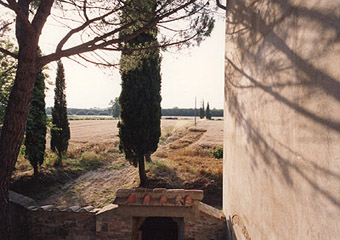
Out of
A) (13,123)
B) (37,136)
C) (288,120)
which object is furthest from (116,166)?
(288,120)

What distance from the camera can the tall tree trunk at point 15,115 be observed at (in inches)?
154

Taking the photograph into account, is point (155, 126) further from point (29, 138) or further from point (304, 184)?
point (304, 184)

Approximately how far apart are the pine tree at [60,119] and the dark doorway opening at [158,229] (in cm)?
959

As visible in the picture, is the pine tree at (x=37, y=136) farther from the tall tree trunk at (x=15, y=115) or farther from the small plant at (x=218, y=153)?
the small plant at (x=218, y=153)

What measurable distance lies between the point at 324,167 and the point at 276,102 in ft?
2.84

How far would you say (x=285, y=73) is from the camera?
1818mm

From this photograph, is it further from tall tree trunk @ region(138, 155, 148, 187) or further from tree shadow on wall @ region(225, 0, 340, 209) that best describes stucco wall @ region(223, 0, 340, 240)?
tall tree trunk @ region(138, 155, 148, 187)

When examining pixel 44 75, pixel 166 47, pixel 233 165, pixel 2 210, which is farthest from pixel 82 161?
pixel 233 165

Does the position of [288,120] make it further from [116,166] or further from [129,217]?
[116,166]

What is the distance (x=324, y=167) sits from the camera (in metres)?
1.28

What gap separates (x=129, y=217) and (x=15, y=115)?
2.96 metres

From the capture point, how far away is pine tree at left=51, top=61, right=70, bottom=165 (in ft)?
41.9

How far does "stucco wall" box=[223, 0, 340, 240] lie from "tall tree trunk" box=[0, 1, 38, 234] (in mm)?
3923

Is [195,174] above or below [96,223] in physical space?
below
